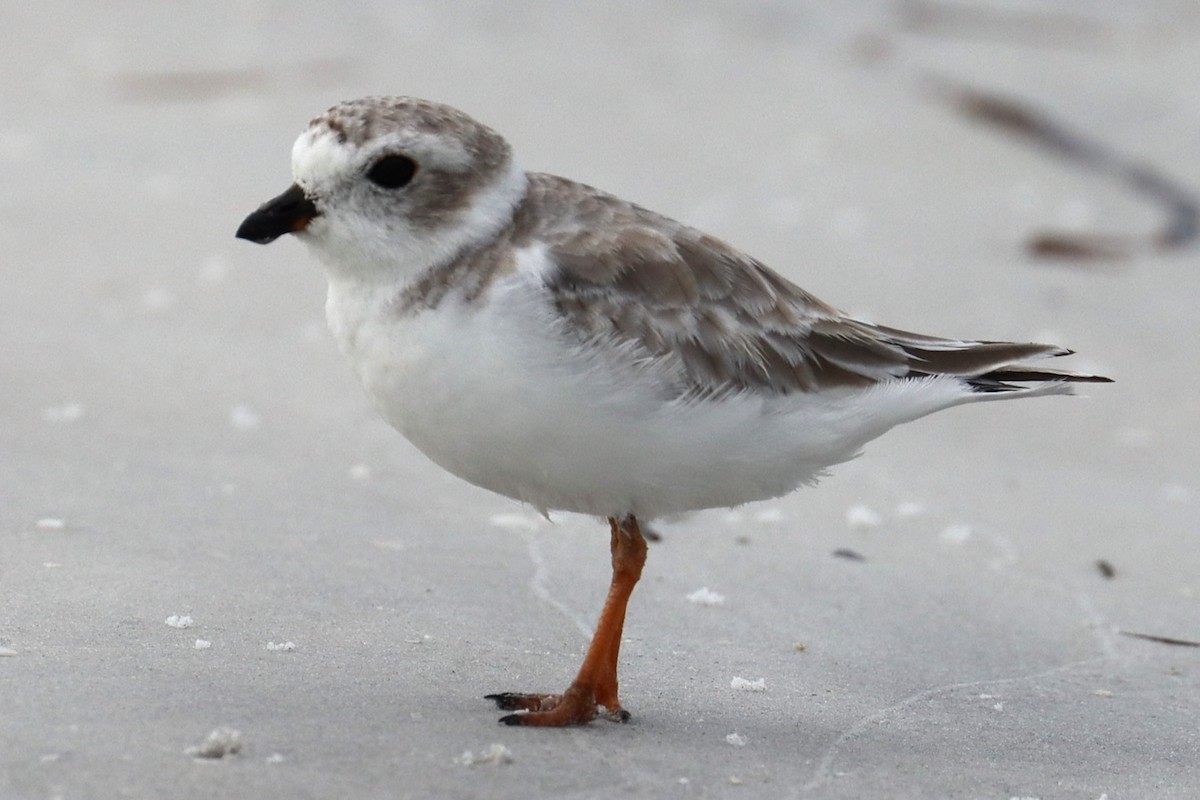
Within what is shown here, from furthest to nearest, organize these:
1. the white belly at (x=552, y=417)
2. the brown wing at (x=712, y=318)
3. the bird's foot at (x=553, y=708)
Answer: the brown wing at (x=712, y=318) → the bird's foot at (x=553, y=708) → the white belly at (x=552, y=417)

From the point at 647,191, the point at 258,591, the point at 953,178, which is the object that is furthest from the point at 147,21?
the point at 258,591

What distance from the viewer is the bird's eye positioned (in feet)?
12.7

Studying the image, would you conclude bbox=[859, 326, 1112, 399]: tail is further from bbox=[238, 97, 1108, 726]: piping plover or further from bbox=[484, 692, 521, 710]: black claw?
bbox=[484, 692, 521, 710]: black claw

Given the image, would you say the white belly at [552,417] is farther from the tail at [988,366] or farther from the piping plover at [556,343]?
the tail at [988,366]

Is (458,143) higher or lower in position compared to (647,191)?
lower

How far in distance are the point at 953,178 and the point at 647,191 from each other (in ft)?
6.47

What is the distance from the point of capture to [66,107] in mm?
9508

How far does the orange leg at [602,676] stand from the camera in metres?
3.85

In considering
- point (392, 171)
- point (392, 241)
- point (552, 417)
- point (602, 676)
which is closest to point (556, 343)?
point (552, 417)

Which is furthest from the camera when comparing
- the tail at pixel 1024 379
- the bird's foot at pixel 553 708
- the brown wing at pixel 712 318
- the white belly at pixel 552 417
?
the tail at pixel 1024 379

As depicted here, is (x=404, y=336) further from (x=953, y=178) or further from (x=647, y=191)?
(x=953, y=178)

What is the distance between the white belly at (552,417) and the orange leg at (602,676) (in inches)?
7.0

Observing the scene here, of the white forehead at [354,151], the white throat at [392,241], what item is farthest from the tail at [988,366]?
the white forehead at [354,151]

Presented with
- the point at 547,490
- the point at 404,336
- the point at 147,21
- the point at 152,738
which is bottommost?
the point at 152,738
